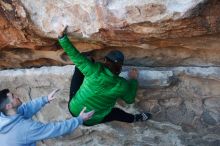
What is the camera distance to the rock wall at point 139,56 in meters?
3.05

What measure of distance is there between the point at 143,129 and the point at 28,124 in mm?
1342

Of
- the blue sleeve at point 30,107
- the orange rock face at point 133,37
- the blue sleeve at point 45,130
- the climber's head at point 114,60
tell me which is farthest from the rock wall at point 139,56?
the blue sleeve at point 45,130

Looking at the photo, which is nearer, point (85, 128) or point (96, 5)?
point (96, 5)

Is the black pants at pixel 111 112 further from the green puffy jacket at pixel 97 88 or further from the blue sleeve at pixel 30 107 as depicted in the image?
the blue sleeve at pixel 30 107

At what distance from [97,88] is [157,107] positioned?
0.78m

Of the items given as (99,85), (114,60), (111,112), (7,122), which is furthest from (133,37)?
(7,122)

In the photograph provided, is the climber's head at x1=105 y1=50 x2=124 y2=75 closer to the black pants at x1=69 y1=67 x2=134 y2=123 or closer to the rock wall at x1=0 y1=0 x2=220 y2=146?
the rock wall at x1=0 y1=0 x2=220 y2=146

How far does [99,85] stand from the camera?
11.1 feet

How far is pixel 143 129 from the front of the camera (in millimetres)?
4137

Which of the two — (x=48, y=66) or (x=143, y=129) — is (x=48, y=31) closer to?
(x=48, y=66)

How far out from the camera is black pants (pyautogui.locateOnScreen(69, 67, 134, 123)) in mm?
3602

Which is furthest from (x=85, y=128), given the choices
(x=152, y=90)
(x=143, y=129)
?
(x=152, y=90)

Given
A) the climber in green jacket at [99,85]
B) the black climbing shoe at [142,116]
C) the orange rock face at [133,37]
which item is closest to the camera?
the orange rock face at [133,37]

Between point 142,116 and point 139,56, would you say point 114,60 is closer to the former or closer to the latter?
point 139,56
